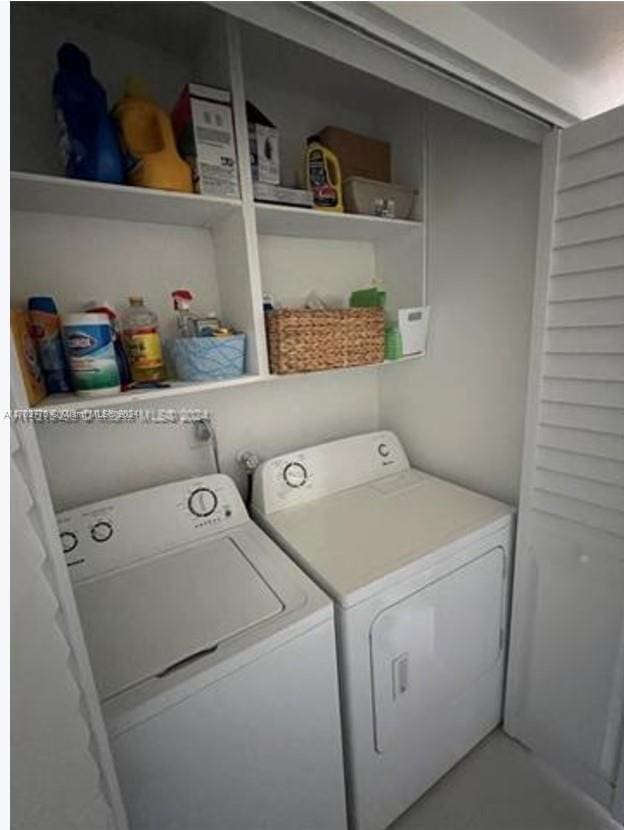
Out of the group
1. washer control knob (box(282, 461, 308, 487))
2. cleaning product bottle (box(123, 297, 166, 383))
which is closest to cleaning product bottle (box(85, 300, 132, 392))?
cleaning product bottle (box(123, 297, 166, 383))

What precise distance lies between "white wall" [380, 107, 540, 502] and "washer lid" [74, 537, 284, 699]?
3.68 feet

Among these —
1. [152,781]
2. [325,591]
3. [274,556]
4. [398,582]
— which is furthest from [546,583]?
[152,781]

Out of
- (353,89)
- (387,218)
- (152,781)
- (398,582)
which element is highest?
(353,89)

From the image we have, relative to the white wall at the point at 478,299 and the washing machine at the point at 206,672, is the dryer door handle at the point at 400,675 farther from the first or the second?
the white wall at the point at 478,299

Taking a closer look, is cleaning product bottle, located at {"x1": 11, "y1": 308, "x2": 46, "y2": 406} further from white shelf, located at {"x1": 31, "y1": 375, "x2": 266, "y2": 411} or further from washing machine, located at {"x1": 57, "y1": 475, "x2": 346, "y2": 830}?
washing machine, located at {"x1": 57, "y1": 475, "x2": 346, "y2": 830}

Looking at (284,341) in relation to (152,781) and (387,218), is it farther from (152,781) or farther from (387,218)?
(152,781)

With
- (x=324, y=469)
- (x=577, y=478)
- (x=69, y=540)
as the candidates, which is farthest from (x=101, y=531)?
(x=577, y=478)

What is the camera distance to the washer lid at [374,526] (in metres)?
1.30

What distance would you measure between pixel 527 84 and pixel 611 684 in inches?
74.4

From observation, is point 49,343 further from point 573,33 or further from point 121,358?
point 573,33

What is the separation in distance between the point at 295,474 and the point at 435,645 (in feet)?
2.80

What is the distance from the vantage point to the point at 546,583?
150 cm

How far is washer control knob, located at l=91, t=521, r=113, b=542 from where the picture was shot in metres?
1.39

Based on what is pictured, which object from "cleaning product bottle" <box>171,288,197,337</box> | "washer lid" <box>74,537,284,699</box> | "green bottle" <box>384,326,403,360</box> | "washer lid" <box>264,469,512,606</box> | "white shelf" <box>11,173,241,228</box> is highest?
"white shelf" <box>11,173,241,228</box>
